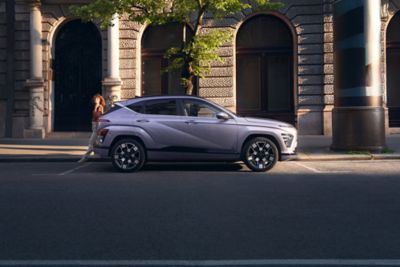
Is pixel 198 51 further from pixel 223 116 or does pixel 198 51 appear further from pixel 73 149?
pixel 73 149

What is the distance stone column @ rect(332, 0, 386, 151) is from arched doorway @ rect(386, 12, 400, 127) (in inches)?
268

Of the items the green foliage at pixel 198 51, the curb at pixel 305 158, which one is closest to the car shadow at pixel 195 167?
the curb at pixel 305 158

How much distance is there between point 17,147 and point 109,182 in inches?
338

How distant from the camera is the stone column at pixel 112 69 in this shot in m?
21.0

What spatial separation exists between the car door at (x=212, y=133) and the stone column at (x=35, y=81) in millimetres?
11056

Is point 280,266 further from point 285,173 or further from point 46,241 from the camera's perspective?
point 285,173

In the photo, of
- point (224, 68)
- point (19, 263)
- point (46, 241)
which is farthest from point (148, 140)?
point (224, 68)

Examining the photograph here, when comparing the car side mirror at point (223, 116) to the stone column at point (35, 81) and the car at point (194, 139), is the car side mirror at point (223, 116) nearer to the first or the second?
the car at point (194, 139)

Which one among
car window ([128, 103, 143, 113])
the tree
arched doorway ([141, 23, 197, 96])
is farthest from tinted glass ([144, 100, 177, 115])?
arched doorway ([141, 23, 197, 96])

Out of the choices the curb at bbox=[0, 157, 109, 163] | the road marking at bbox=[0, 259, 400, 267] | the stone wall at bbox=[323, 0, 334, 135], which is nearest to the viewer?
the road marking at bbox=[0, 259, 400, 267]

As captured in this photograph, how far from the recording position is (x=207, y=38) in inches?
620

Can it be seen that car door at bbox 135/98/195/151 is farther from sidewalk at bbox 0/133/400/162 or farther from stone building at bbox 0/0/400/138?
stone building at bbox 0/0/400/138

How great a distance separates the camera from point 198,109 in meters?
12.3

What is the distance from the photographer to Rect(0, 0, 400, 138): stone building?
828 inches
